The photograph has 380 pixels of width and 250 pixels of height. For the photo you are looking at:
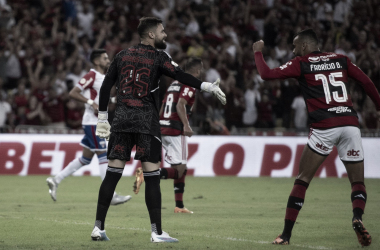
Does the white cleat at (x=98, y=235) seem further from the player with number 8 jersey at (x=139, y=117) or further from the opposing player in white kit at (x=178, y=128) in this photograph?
the opposing player in white kit at (x=178, y=128)

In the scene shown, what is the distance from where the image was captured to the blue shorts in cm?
1085

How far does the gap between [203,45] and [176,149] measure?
10030 millimetres

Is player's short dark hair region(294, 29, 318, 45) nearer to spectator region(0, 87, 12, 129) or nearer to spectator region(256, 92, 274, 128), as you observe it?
spectator region(256, 92, 274, 128)

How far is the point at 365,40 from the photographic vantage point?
2005cm

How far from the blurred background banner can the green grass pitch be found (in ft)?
6.52

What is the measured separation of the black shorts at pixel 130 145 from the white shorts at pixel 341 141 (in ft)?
5.65

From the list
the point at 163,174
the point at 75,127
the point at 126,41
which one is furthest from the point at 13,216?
the point at 126,41

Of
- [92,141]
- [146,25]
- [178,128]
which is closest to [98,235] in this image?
[146,25]

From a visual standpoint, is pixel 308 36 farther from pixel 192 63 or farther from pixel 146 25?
pixel 192 63

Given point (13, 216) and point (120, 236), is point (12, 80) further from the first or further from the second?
point (120, 236)

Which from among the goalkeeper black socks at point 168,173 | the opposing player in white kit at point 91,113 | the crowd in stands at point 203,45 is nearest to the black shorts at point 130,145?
the goalkeeper black socks at point 168,173

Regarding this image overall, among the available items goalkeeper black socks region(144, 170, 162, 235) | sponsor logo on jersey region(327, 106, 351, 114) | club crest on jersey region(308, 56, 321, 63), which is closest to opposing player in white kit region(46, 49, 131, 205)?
goalkeeper black socks region(144, 170, 162, 235)

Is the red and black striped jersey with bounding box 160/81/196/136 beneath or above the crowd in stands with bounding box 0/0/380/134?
beneath

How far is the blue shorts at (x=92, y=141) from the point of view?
35.6ft
